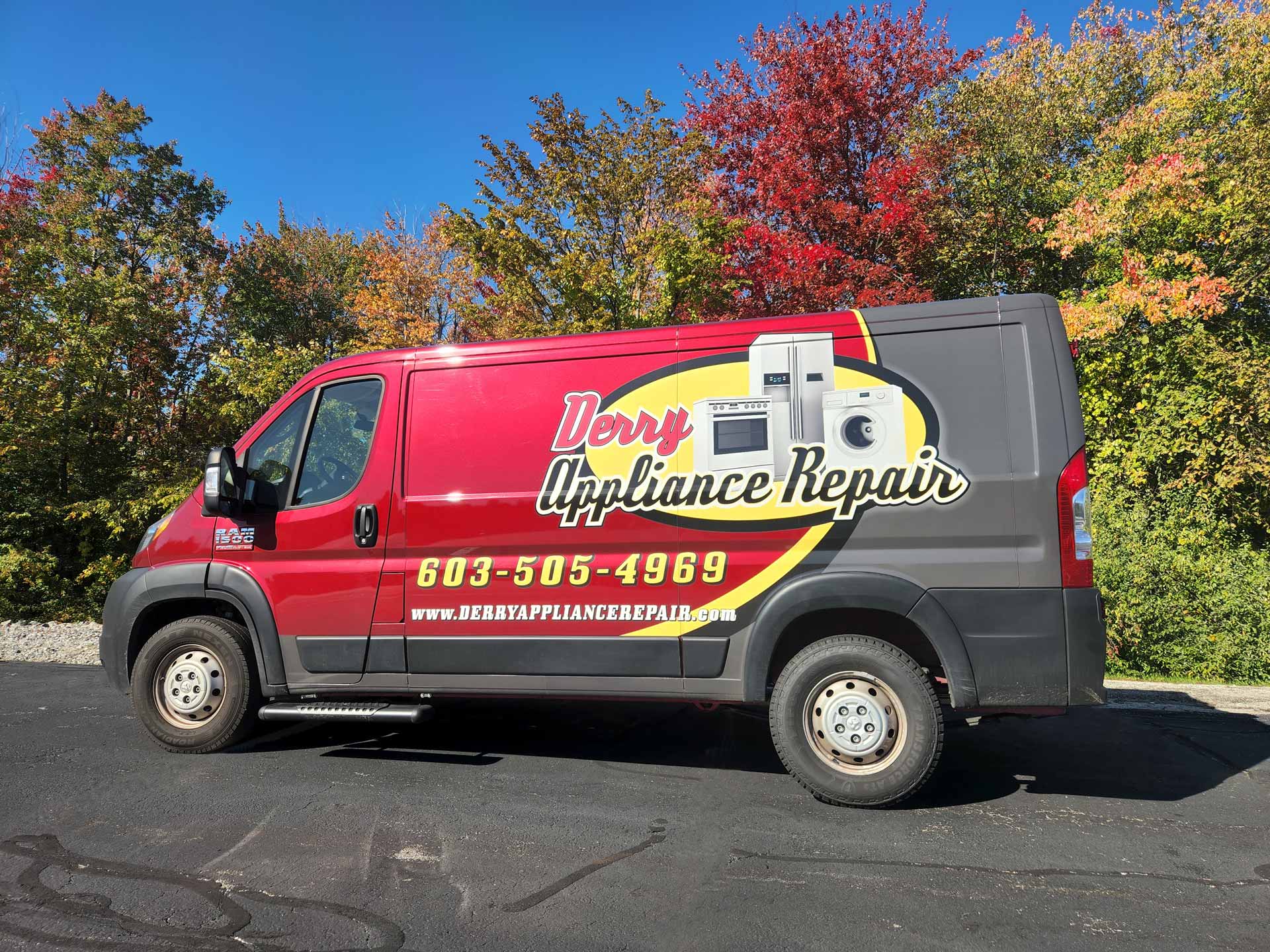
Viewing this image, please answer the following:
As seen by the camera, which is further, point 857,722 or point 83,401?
point 83,401

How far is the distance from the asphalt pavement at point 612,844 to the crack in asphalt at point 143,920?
10 millimetres

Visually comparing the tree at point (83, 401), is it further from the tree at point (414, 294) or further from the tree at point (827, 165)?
the tree at point (827, 165)

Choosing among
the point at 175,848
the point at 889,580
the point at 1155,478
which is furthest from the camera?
the point at 1155,478

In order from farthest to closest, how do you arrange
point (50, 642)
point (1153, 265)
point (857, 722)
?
point (1153, 265) < point (50, 642) < point (857, 722)

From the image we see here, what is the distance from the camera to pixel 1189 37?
14383 millimetres

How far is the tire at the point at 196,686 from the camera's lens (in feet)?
15.9

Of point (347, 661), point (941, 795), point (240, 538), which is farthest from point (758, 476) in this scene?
point (240, 538)

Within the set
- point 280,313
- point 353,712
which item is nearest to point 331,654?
point 353,712

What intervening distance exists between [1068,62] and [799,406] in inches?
558

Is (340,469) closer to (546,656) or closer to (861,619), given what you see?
(546,656)

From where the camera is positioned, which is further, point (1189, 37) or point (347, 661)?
point (1189, 37)

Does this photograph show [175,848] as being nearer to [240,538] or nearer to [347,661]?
[347,661]

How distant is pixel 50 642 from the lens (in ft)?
30.2

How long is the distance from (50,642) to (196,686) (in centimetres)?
593
